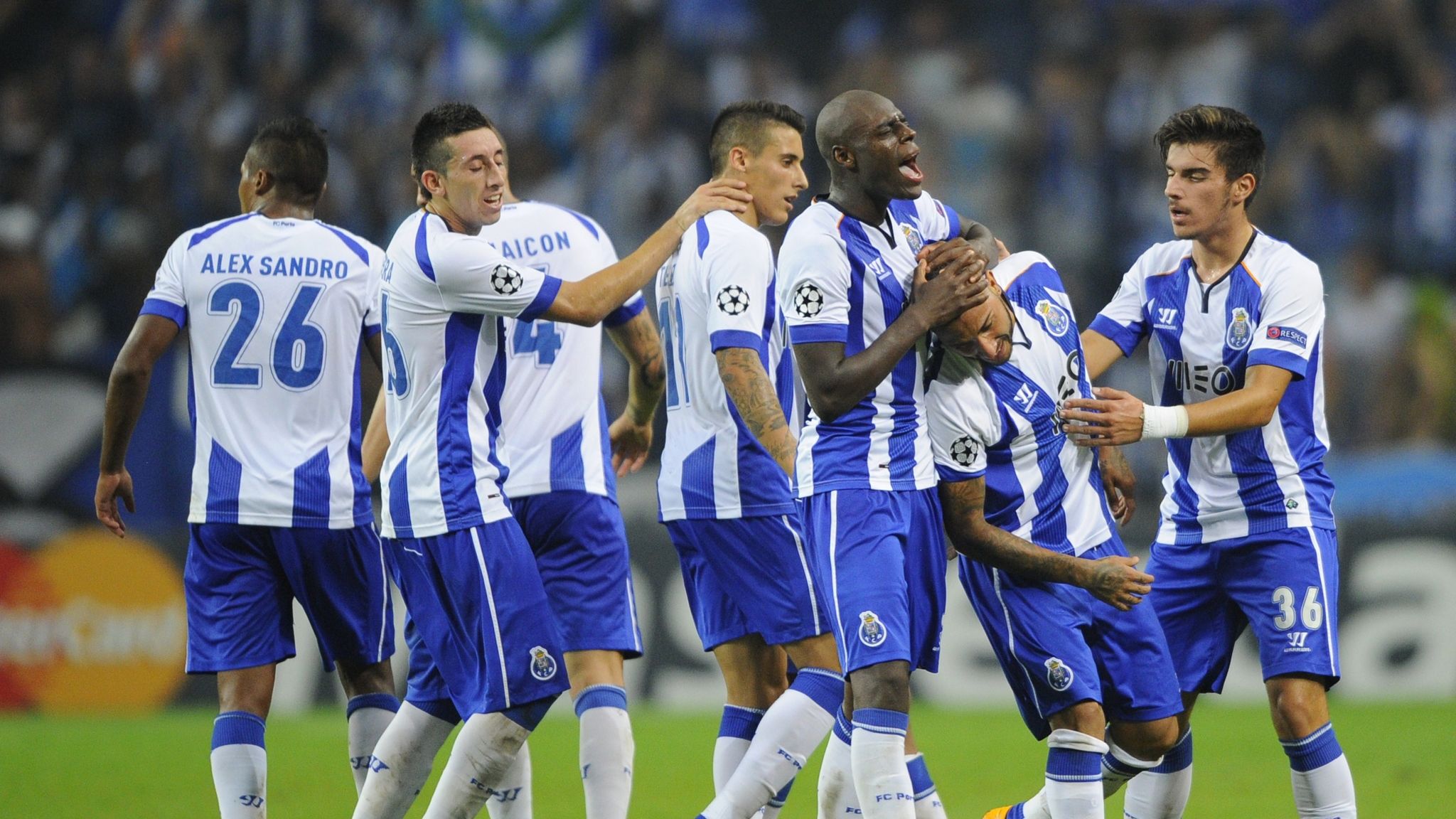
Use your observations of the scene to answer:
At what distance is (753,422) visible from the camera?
4.93 m

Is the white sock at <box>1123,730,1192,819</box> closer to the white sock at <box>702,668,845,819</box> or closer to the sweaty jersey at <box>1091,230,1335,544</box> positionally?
the sweaty jersey at <box>1091,230,1335,544</box>

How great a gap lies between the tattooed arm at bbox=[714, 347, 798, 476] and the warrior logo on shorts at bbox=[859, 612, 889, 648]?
67cm

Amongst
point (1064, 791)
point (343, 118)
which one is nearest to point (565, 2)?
point (343, 118)

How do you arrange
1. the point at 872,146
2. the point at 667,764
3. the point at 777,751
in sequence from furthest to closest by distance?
the point at 667,764, the point at 777,751, the point at 872,146

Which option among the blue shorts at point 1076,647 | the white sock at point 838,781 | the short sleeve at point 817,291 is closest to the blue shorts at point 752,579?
the white sock at point 838,781

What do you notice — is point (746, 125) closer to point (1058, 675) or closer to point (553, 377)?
point (553, 377)

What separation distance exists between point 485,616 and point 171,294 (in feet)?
5.30

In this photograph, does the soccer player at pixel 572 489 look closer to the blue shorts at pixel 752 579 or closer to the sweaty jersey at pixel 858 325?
the blue shorts at pixel 752 579

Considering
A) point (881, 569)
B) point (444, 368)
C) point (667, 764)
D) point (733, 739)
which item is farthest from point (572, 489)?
point (667, 764)

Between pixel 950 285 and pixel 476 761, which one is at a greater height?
pixel 950 285

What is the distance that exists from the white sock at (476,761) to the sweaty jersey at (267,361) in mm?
980

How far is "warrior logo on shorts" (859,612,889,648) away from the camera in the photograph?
14.3ft

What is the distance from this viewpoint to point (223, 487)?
17.2 feet

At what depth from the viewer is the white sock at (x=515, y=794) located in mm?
5250
